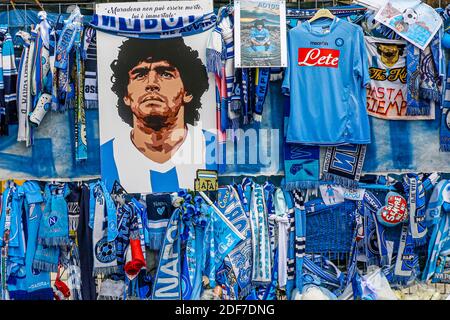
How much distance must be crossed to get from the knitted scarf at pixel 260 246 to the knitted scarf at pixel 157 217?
75cm

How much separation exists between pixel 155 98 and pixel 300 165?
1428mm

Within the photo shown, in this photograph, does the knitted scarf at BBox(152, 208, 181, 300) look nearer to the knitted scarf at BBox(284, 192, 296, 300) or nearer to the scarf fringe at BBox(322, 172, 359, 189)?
the knitted scarf at BBox(284, 192, 296, 300)

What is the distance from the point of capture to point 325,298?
795 cm

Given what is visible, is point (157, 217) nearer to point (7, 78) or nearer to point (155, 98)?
point (155, 98)

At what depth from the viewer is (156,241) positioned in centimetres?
807

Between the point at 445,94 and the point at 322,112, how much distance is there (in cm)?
117

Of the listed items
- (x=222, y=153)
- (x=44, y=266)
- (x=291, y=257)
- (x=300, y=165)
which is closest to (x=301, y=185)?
(x=300, y=165)

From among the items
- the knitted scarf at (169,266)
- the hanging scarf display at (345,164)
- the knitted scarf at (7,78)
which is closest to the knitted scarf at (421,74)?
the hanging scarf display at (345,164)

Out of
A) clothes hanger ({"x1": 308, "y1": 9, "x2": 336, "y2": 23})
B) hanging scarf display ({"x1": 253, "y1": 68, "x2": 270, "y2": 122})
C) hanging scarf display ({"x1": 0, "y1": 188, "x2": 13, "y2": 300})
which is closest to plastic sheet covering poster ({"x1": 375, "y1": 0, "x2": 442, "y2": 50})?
clothes hanger ({"x1": 308, "y1": 9, "x2": 336, "y2": 23})

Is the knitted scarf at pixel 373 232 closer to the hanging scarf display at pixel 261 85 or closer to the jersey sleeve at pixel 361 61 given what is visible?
the jersey sleeve at pixel 361 61

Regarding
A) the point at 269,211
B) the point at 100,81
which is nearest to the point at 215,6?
the point at 100,81

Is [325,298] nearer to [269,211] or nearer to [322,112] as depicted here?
[269,211]

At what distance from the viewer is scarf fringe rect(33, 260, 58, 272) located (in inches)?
314

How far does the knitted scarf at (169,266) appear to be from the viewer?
8031 millimetres
